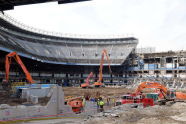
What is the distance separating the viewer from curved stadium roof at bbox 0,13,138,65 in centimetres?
7344

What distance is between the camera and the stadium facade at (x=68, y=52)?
7512 cm

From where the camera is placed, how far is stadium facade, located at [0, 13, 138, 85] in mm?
75125

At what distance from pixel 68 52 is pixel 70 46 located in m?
4.95

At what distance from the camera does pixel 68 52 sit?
286 ft

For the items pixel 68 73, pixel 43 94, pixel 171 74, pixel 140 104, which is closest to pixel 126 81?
pixel 171 74

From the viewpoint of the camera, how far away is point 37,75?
7700 centimetres

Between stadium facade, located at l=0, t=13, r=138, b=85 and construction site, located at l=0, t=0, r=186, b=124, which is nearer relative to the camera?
construction site, located at l=0, t=0, r=186, b=124

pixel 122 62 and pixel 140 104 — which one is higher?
pixel 122 62

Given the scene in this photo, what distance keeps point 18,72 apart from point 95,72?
114 ft

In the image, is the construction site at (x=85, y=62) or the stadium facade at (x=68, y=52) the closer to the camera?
the construction site at (x=85, y=62)

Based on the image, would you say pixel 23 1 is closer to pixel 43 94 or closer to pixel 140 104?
pixel 43 94

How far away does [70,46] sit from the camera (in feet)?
300

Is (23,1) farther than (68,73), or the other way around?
(68,73)

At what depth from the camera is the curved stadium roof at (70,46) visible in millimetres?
73438
